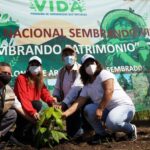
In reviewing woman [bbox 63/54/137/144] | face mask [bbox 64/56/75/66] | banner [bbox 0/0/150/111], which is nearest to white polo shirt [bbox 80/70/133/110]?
woman [bbox 63/54/137/144]

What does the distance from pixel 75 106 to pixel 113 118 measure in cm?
52

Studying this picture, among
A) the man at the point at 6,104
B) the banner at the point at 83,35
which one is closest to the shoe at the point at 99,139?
the man at the point at 6,104

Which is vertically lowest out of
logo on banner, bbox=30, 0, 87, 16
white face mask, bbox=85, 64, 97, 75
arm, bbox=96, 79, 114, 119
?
arm, bbox=96, 79, 114, 119

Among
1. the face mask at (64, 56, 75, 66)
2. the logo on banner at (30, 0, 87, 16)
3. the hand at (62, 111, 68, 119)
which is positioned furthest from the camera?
the logo on banner at (30, 0, 87, 16)

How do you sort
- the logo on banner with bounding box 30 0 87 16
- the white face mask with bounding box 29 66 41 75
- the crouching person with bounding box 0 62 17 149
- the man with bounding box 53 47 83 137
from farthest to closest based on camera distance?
the logo on banner with bounding box 30 0 87 16
the man with bounding box 53 47 83 137
the white face mask with bounding box 29 66 41 75
the crouching person with bounding box 0 62 17 149

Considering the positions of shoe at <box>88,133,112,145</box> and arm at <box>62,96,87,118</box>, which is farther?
arm at <box>62,96,87,118</box>

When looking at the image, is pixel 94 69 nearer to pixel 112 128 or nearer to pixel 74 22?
pixel 112 128

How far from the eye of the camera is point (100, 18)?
7.48m

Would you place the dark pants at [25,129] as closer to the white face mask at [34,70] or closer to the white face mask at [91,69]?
the white face mask at [34,70]

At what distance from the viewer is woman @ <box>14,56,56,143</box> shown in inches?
199

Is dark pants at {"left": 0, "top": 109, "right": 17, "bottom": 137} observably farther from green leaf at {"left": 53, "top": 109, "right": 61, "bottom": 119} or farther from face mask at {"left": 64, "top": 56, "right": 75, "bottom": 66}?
face mask at {"left": 64, "top": 56, "right": 75, "bottom": 66}

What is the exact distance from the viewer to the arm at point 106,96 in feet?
16.2

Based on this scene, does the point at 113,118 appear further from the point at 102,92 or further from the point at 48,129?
the point at 48,129

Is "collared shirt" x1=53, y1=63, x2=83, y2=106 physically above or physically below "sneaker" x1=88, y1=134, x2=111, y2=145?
above
